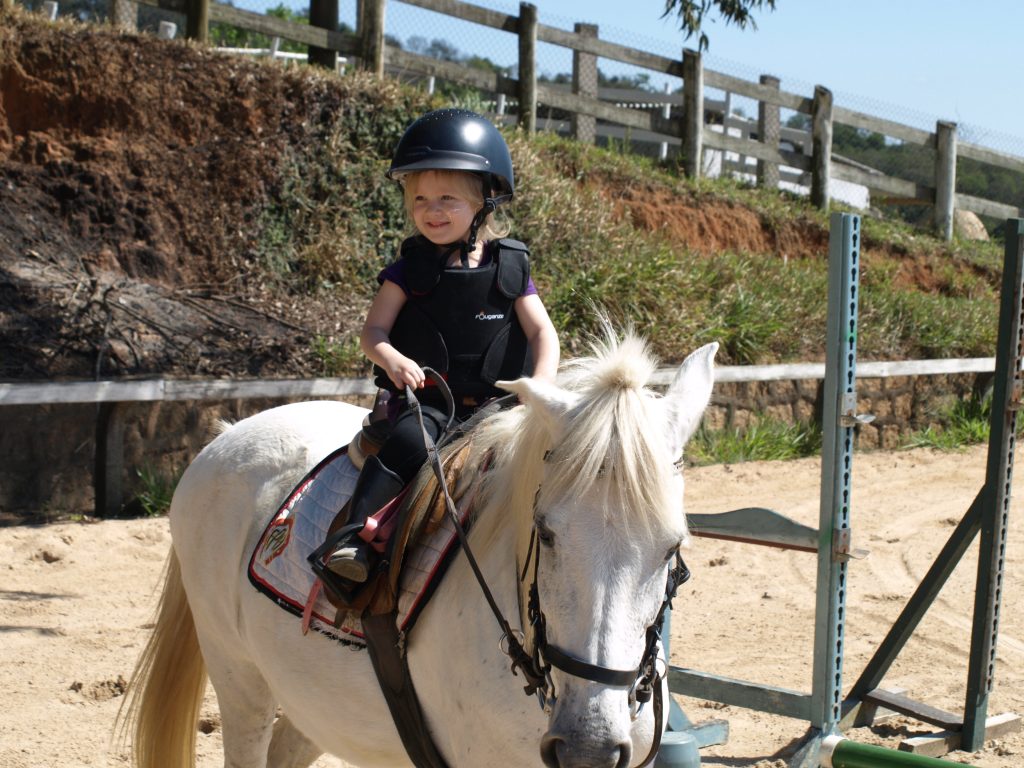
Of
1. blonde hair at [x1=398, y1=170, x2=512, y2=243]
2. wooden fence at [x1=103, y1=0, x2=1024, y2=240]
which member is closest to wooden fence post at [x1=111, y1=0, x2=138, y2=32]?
wooden fence at [x1=103, y1=0, x2=1024, y2=240]

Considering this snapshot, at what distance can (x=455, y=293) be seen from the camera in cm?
277

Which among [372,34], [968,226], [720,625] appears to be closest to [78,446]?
[720,625]

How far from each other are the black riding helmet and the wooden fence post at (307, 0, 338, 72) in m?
9.44

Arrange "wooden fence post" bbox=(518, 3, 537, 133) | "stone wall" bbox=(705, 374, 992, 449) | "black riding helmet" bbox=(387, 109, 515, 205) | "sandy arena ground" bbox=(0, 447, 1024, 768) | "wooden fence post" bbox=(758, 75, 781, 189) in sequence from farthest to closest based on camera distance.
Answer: "wooden fence post" bbox=(758, 75, 781, 189) < "wooden fence post" bbox=(518, 3, 537, 133) < "stone wall" bbox=(705, 374, 992, 449) < "sandy arena ground" bbox=(0, 447, 1024, 768) < "black riding helmet" bbox=(387, 109, 515, 205)

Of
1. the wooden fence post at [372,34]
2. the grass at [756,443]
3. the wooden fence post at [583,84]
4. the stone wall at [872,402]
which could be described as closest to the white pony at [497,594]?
the grass at [756,443]

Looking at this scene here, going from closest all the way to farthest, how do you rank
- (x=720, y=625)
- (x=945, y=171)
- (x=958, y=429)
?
1. (x=720, y=625)
2. (x=958, y=429)
3. (x=945, y=171)

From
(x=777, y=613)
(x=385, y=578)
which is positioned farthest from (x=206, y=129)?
(x=385, y=578)

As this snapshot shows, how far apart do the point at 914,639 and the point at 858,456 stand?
15.0ft

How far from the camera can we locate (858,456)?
976 centimetres

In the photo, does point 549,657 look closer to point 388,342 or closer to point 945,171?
point 388,342

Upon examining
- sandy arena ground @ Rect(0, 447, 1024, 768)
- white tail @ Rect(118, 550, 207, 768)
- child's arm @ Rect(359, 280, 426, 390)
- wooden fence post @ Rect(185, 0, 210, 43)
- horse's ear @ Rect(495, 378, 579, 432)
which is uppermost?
wooden fence post @ Rect(185, 0, 210, 43)

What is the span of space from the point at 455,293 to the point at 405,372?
1.06ft

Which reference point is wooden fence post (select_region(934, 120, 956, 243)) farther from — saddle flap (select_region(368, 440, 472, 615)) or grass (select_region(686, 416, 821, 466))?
saddle flap (select_region(368, 440, 472, 615))

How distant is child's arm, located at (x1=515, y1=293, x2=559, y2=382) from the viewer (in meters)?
2.76
